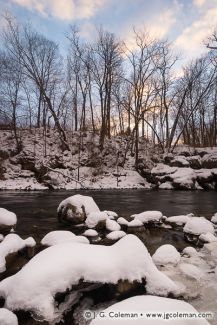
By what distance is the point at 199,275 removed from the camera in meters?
5.50

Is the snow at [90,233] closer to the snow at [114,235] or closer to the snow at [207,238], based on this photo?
the snow at [114,235]

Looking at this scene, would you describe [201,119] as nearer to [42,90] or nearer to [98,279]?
[42,90]

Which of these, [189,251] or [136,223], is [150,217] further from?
[189,251]

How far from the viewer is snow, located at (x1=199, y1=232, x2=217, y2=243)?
755 cm

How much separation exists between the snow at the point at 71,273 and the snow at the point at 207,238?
10.4 ft

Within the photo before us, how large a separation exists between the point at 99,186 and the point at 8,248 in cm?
1869

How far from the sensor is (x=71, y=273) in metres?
4.20

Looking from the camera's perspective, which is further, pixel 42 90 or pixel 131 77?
pixel 131 77

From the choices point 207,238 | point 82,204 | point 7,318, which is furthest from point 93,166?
point 7,318

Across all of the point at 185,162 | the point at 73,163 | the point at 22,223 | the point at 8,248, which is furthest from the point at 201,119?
the point at 8,248

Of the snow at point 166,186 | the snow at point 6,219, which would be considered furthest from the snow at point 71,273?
the snow at point 166,186

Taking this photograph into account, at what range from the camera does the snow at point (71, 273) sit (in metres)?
3.82

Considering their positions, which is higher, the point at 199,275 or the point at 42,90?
the point at 42,90

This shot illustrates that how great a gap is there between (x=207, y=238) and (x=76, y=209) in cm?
425
